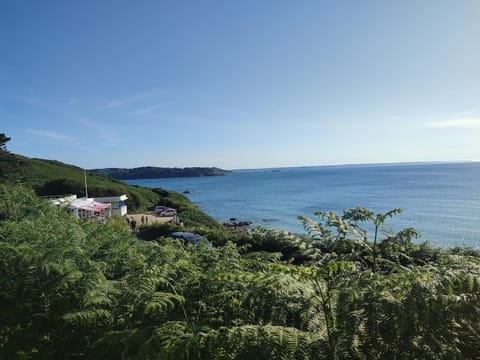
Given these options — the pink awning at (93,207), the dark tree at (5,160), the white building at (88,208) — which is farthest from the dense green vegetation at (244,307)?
the dark tree at (5,160)

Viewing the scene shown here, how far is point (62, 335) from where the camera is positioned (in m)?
2.68

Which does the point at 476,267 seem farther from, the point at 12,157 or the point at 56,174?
the point at 56,174

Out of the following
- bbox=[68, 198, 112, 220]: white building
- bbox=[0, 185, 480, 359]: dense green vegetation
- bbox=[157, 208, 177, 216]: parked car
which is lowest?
bbox=[157, 208, 177, 216]: parked car

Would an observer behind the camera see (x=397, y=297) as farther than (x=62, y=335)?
No

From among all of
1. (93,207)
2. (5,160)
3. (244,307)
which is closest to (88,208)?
(93,207)

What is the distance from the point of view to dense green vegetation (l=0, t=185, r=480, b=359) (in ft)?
6.84

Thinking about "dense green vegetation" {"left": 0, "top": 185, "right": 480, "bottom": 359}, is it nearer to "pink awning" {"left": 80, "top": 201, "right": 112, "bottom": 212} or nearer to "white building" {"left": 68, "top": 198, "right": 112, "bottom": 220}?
"white building" {"left": 68, "top": 198, "right": 112, "bottom": 220}

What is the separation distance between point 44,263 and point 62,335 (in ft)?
1.94

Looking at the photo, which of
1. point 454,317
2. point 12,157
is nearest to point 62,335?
point 454,317

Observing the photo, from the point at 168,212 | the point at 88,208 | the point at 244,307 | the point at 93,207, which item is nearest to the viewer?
the point at 244,307

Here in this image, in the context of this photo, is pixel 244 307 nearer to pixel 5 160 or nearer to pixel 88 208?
pixel 88 208

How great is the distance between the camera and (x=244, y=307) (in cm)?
273

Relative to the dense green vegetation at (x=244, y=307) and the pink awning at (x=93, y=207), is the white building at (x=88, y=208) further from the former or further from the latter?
the dense green vegetation at (x=244, y=307)

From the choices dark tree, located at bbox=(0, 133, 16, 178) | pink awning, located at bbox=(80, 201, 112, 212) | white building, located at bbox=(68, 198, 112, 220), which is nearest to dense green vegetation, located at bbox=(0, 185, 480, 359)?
white building, located at bbox=(68, 198, 112, 220)
